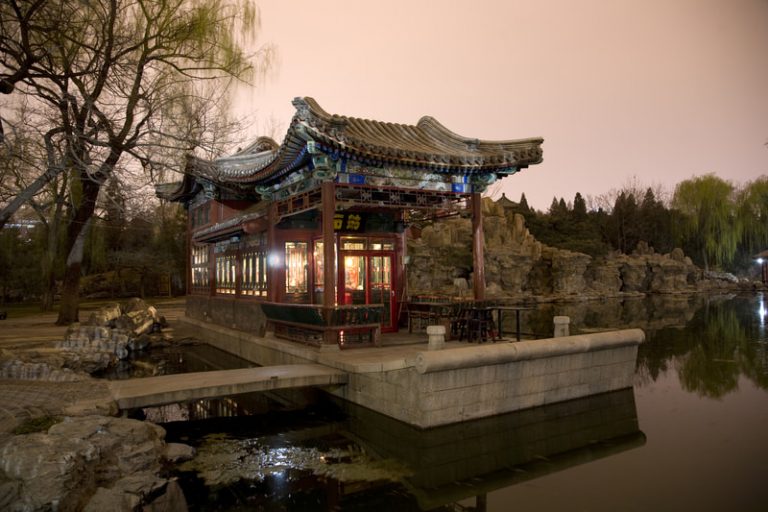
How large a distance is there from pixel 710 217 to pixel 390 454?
165 ft

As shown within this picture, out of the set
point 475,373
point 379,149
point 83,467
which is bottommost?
point 83,467

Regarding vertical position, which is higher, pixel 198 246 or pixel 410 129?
pixel 410 129

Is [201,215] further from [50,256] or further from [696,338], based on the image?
[696,338]

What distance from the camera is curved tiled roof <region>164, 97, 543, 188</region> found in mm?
9758

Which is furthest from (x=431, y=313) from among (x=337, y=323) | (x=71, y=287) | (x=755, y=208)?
(x=755, y=208)

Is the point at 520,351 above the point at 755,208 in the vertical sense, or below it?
below

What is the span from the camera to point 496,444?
25.3 ft

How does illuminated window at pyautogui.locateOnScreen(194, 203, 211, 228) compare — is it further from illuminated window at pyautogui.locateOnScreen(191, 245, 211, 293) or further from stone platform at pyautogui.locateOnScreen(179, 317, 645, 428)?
stone platform at pyautogui.locateOnScreen(179, 317, 645, 428)

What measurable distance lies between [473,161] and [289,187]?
412cm

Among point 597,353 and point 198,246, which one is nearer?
point 597,353

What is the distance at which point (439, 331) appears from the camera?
28.3ft

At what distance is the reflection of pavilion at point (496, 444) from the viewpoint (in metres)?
6.63

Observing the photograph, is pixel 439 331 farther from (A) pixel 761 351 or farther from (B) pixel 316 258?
(A) pixel 761 351

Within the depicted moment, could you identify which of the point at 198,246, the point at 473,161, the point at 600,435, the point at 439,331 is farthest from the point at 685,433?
the point at 198,246
